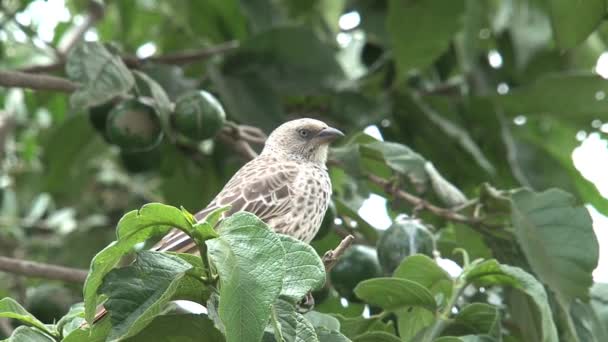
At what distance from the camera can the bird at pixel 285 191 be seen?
416 cm

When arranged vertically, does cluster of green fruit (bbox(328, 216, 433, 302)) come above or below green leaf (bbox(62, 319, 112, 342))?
below

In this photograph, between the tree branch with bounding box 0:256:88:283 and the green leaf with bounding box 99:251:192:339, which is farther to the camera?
the tree branch with bounding box 0:256:88:283

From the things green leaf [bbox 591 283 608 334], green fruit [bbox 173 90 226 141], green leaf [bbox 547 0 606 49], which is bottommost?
green leaf [bbox 591 283 608 334]

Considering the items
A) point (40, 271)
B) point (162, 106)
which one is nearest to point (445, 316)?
point (162, 106)

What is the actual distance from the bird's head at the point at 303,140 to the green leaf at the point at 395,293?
4.80 feet

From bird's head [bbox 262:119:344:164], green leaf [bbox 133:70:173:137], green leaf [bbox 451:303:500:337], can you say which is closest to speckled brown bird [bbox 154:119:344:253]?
bird's head [bbox 262:119:344:164]

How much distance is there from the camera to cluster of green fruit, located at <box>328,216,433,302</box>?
384cm

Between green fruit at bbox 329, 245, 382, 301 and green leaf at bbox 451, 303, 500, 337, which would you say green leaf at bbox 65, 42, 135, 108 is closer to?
green fruit at bbox 329, 245, 382, 301

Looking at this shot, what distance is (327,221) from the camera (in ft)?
13.9

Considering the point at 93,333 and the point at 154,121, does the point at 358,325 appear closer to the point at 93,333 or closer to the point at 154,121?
the point at 93,333

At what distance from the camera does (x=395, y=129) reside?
5777mm

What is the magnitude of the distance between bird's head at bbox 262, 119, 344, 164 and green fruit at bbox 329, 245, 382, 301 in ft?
2.55

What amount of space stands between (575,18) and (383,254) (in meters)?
0.95

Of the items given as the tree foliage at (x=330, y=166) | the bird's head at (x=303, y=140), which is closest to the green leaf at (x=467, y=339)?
the tree foliage at (x=330, y=166)
